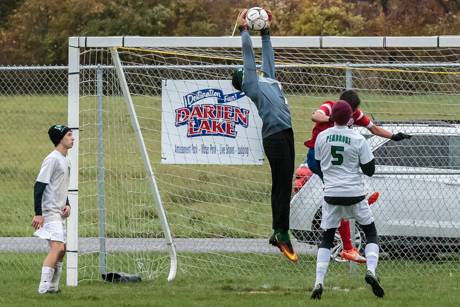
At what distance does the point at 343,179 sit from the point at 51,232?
9.84 feet

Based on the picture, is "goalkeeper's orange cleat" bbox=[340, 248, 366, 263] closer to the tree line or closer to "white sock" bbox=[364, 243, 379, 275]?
"white sock" bbox=[364, 243, 379, 275]

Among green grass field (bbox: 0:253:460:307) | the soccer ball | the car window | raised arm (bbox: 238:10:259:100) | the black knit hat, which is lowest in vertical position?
green grass field (bbox: 0:253:460:307)

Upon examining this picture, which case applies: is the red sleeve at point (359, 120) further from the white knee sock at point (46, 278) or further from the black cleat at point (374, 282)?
the white knee sock at point (46, 278)

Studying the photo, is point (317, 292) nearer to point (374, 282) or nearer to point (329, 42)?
Answer: point (374, 282)

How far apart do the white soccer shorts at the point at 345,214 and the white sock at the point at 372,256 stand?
0.76 ft

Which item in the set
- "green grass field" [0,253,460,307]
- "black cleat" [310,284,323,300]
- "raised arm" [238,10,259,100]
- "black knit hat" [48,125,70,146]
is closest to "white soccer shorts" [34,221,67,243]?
"green grass field" [0,253,460,307]

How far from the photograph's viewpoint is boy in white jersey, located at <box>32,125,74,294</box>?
11.3 meters

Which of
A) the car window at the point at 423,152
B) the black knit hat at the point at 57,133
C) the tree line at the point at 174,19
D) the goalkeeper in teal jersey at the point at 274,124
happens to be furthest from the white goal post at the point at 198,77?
the tree line at the point at 174,19

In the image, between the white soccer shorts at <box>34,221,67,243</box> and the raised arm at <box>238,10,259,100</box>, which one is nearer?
the raised arm at <box>238,10,259,100</box>

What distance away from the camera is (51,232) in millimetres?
11344

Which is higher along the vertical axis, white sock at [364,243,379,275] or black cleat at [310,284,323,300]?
white sock at [364,243,379,275]

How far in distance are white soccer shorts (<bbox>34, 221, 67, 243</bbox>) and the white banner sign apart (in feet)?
6.63

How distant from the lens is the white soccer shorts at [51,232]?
11.3 metres

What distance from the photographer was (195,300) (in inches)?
438
